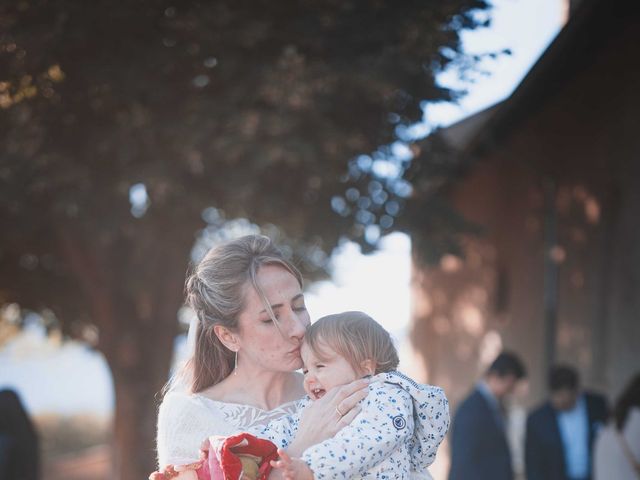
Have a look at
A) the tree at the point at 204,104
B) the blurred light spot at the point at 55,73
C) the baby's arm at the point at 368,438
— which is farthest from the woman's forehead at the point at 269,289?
the blurred light spot at the point at 55,73

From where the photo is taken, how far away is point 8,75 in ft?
20.2

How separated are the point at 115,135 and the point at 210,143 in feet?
2.95

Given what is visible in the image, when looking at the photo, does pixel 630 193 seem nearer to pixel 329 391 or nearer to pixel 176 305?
pixel 176 305

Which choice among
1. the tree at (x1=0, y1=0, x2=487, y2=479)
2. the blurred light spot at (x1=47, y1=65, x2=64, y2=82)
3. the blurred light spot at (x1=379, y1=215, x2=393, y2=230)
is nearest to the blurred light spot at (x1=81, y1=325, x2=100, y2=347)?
the tree at (x1=0, y1=0, x2=487, y2=479)

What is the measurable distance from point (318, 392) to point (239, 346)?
1.39ft

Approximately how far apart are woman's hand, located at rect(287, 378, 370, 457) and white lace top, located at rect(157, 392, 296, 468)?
1.13 feet

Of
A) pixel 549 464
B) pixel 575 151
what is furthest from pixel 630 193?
pixel 549 464

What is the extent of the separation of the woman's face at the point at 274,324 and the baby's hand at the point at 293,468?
0.65m

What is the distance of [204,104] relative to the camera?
6996mm

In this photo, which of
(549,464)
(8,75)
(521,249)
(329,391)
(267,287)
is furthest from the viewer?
(521,249)

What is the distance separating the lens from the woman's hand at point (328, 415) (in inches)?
107

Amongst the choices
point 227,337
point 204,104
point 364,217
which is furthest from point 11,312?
point 227,337

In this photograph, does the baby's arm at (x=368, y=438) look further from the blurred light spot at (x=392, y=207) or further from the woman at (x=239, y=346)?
the blurred light spot at (x=392, y=207)

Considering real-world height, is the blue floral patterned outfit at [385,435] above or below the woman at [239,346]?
below
